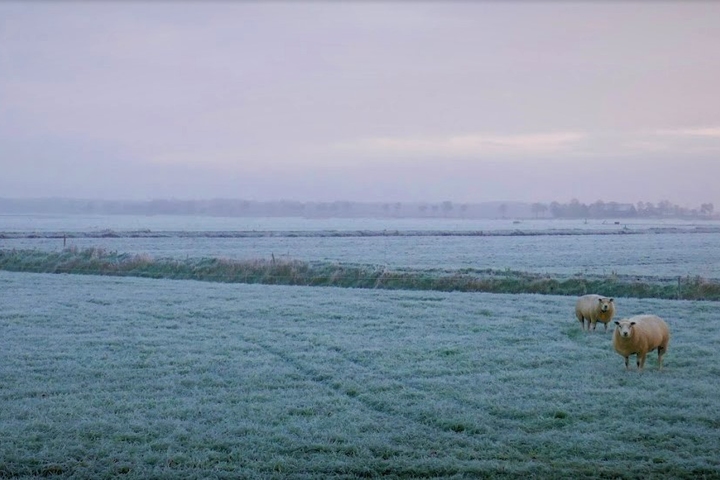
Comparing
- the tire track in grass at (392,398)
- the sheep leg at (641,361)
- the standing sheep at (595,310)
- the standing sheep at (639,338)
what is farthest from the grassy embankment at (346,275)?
the tire track in grass at (392,398)

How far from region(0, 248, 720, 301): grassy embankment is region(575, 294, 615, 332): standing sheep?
33.0 ft

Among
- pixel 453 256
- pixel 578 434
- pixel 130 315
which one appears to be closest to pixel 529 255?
pixel 453 256

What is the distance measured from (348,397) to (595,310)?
8.95m

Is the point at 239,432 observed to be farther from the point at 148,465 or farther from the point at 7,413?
the point at 7,413

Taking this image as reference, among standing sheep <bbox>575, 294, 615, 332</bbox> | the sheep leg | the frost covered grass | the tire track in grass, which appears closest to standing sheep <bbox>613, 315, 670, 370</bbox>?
the sheep leg

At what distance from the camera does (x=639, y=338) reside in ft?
45.6

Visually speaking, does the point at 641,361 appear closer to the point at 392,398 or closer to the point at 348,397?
the point at 392,398

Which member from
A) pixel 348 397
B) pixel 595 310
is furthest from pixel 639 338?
pixel 348 397

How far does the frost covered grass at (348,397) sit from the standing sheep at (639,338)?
0.41 m

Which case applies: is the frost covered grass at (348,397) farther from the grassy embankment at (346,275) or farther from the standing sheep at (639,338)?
the grassy embankment at (346,275)

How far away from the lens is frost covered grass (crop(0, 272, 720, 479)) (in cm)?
897

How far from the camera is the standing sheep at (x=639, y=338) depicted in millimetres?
13875

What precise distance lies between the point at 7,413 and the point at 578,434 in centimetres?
862

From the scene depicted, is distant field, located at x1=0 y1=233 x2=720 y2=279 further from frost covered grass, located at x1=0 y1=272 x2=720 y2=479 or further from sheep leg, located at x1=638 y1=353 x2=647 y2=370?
sheep leg, located at x1=638 y1=353 x2=647 y2=370
